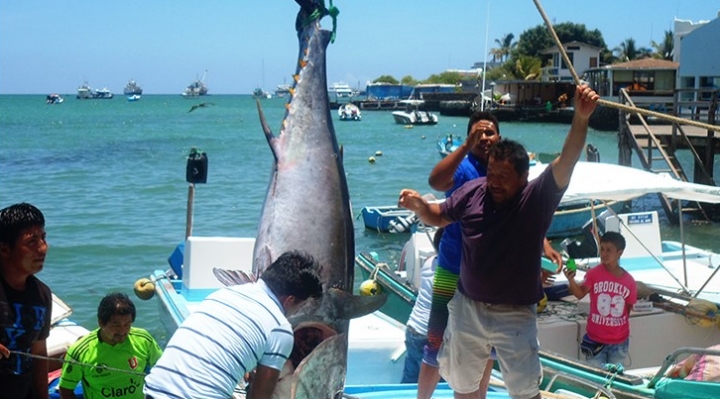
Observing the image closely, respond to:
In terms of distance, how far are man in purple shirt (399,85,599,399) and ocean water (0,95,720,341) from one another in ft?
2.29

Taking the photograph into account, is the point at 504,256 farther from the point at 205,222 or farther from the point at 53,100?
the point at 53,100

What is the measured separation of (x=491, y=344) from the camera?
337cm

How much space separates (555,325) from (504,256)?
3.03m

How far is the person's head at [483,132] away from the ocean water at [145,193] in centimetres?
107

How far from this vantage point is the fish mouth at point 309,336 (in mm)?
2881

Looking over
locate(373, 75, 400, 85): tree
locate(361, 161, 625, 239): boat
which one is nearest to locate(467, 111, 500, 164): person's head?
locate(361, 161, 625, 239): boat

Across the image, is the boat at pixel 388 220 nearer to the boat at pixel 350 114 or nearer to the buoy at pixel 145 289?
the buoy at pixel 145 289

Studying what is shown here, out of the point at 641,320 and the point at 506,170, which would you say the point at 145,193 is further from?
the point at 506,170

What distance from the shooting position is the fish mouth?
113 inches

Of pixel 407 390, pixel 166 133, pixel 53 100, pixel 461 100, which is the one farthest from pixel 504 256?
pixel 53 100

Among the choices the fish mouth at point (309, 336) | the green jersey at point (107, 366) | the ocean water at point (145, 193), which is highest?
the fish mouth at point (309, 336)

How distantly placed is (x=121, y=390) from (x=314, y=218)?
1.53m

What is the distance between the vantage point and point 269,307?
8.71ft

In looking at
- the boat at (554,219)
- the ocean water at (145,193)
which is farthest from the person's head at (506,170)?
the boat at (554,219)
